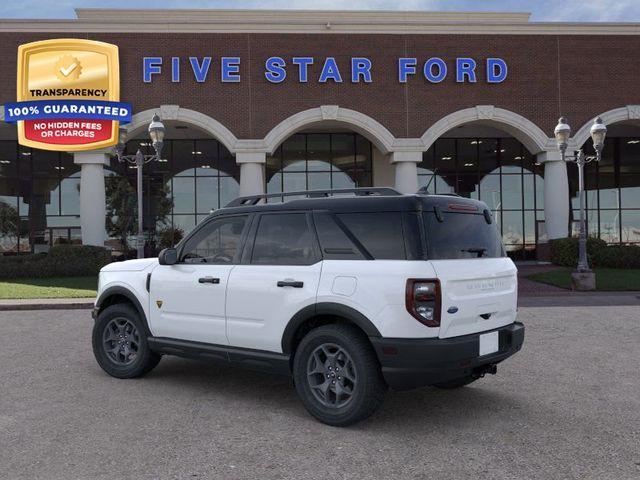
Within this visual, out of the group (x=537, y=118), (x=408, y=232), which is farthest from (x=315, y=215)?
(x=537, y=118)

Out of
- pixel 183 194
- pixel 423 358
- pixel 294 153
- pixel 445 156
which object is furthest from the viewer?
pixel 445 156

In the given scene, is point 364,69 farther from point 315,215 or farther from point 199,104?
point 315,215

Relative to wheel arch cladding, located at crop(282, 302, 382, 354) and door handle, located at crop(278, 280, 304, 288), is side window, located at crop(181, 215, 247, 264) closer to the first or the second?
door handle, located at crop(278, 280, 304, 288)

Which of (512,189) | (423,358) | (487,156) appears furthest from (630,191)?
(423,358)

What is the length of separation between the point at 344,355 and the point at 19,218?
29666mm

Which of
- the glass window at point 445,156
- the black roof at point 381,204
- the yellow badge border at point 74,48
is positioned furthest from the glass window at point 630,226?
the black roof at point 381,204

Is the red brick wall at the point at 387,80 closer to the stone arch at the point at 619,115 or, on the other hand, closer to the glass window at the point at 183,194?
the stone arch at the point at 619,115

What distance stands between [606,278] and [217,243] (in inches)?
639

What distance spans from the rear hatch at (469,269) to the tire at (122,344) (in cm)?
349

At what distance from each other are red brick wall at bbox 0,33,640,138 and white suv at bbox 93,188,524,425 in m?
17.8

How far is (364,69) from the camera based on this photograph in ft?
74.4

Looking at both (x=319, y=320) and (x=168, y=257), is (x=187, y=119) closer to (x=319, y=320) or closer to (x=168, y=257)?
(x=168, y=257)

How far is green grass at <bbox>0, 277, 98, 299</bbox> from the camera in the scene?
49.8ft

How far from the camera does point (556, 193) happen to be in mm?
23188
